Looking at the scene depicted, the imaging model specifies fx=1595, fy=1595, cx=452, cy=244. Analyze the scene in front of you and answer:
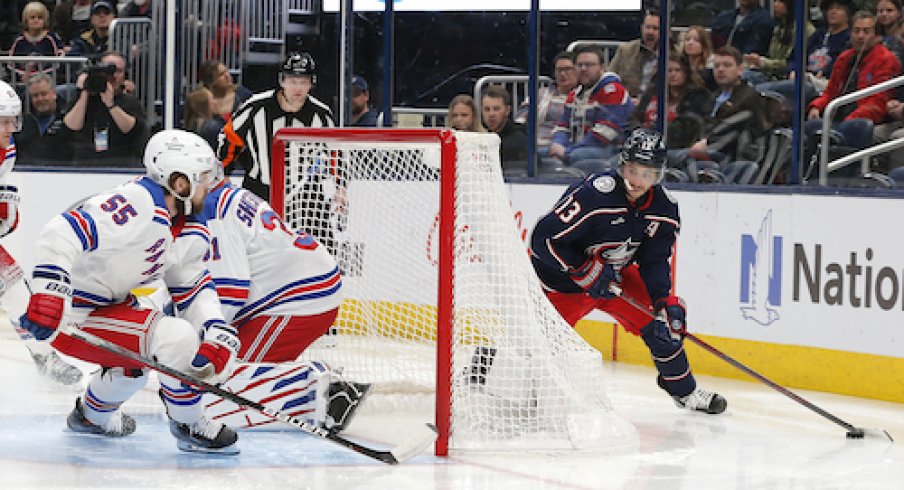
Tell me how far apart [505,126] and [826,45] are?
169 centimetres

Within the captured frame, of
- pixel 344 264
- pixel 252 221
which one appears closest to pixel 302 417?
pixel 252 221

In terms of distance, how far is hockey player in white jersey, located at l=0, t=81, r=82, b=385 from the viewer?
5.12 meters

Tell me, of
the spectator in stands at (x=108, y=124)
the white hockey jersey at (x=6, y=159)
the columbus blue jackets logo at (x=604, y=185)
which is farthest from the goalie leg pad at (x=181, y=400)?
the spectator in stands at (x=108, y=124)

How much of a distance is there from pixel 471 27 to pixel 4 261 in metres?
3.26

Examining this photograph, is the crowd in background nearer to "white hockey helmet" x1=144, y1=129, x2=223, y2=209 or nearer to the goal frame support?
the goal frame support

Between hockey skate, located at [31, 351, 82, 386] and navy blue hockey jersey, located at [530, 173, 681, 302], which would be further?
hockey skate, located at [31, 351, 82, 386]


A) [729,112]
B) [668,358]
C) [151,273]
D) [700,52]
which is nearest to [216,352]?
[151,273]

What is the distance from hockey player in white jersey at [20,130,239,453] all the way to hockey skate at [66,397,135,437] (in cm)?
31

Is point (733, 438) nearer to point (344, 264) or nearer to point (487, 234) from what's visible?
point (487, 234)

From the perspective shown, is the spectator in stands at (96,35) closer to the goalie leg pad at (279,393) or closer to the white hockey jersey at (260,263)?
the white hockey jersey at (260,263)

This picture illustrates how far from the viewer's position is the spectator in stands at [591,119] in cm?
686

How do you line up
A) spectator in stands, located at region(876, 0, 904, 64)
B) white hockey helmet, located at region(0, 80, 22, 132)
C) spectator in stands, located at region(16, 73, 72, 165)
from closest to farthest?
1. white hockey helmet, located at region(0, 80, 22, 132)
2. spectator in stands, located at region(876, 0, 904, 64)
3. spectator in stands, located at region(16, 73, 72, 165)

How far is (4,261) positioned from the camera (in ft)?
16.6

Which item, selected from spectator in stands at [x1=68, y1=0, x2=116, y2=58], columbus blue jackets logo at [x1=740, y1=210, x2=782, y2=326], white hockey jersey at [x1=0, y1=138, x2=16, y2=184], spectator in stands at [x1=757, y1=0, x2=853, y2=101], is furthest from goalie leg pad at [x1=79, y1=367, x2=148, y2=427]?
spectator in stands at [x1=68, y1=0, x2=116, y2=58]
